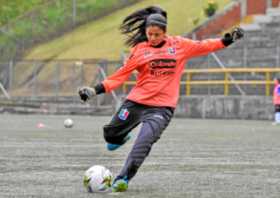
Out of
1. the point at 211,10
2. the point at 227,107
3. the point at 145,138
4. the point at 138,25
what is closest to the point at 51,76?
the point at 211,10

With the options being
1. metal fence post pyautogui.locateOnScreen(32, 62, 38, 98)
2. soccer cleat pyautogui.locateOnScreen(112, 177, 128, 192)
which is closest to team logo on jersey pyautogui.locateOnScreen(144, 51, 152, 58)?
soccer cleat pyautogui.locateOnScreen(112, 177, 128, 192)

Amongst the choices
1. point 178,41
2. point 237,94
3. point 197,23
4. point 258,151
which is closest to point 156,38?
point 178,41

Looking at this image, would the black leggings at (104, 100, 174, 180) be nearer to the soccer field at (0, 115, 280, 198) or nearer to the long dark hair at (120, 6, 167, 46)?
the soccer field at (0, 115, 280, 198)

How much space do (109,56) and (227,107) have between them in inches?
638

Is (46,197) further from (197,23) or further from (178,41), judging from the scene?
(197,23)

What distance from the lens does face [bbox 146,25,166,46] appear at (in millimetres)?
10391

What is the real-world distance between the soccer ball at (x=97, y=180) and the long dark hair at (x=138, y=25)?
167cm

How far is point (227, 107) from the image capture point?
36.3 m

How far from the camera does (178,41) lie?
10703mm

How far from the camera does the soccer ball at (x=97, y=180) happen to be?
32.4ft

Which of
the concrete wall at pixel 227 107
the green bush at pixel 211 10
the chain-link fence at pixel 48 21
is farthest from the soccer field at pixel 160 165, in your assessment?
the chain-link fence at pixel 48 21

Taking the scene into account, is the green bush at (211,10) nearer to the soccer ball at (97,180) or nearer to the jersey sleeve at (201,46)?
the jersey sleeve at (201,46)

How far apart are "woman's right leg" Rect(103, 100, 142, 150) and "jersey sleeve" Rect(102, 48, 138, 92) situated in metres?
0.35

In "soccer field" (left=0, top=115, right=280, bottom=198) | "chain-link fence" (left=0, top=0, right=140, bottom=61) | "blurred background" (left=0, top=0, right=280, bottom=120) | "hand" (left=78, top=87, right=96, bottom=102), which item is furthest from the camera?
"chain-link fence" (left=0, top=0, right=140, bottom=61)
